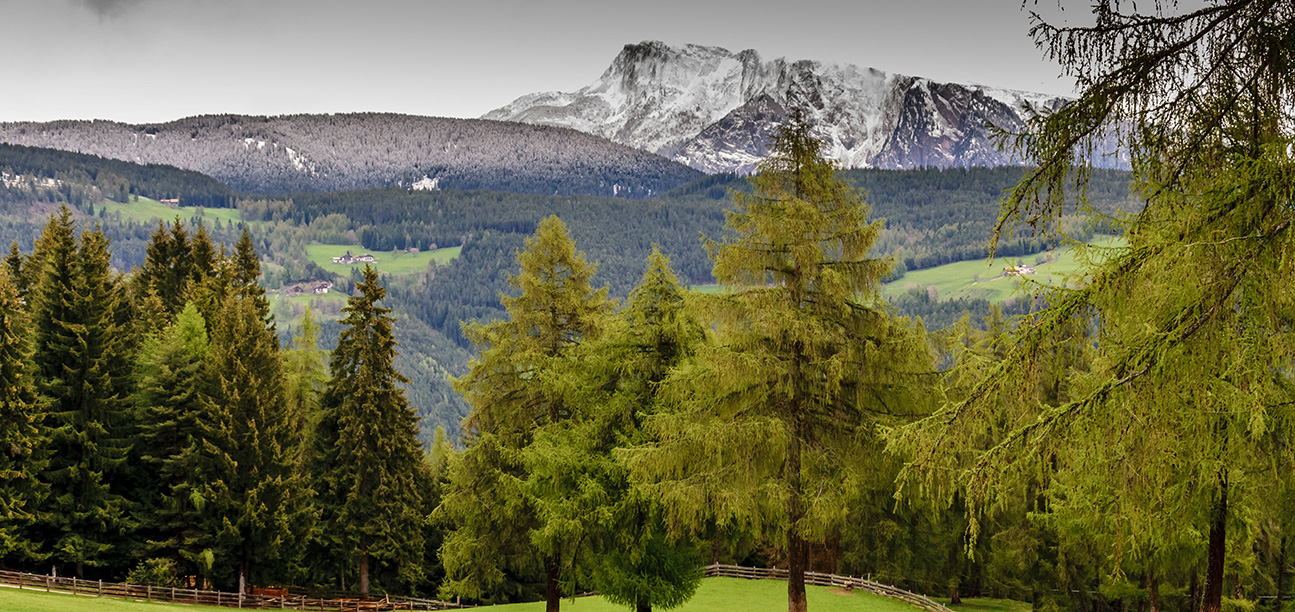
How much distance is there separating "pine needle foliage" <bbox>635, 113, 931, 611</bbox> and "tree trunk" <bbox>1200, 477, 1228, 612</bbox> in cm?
543

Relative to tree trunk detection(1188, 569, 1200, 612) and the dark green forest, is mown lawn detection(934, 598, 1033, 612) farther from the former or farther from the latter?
tree trunk detection(1188, 569, 1200, 612)

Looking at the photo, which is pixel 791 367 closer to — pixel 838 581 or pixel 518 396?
pixel 518 396

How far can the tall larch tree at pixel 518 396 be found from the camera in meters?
24.0

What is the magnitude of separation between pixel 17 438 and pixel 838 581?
28.0 metres

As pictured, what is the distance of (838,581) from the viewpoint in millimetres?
35156

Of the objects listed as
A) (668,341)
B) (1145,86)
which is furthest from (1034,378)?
(668,341)

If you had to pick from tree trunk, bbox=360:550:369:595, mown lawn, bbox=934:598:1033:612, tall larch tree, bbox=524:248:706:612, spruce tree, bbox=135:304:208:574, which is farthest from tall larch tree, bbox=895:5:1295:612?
mown lawn, bbox=934:598:1033:612

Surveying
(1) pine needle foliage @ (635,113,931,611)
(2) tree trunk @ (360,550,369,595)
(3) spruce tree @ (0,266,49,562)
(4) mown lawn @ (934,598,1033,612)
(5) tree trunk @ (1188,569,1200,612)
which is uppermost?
(1) pine needle foliage @ (635,113,931,611)

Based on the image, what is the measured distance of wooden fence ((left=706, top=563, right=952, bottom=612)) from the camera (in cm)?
3200

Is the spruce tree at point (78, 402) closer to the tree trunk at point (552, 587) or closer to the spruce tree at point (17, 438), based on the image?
the spruce tree at point (17, 438)

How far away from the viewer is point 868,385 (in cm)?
1803

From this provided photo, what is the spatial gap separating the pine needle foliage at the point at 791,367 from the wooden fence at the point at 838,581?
15.9 meters

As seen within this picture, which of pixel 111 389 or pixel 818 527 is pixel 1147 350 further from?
pixel 111 389

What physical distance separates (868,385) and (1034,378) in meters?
12.5
